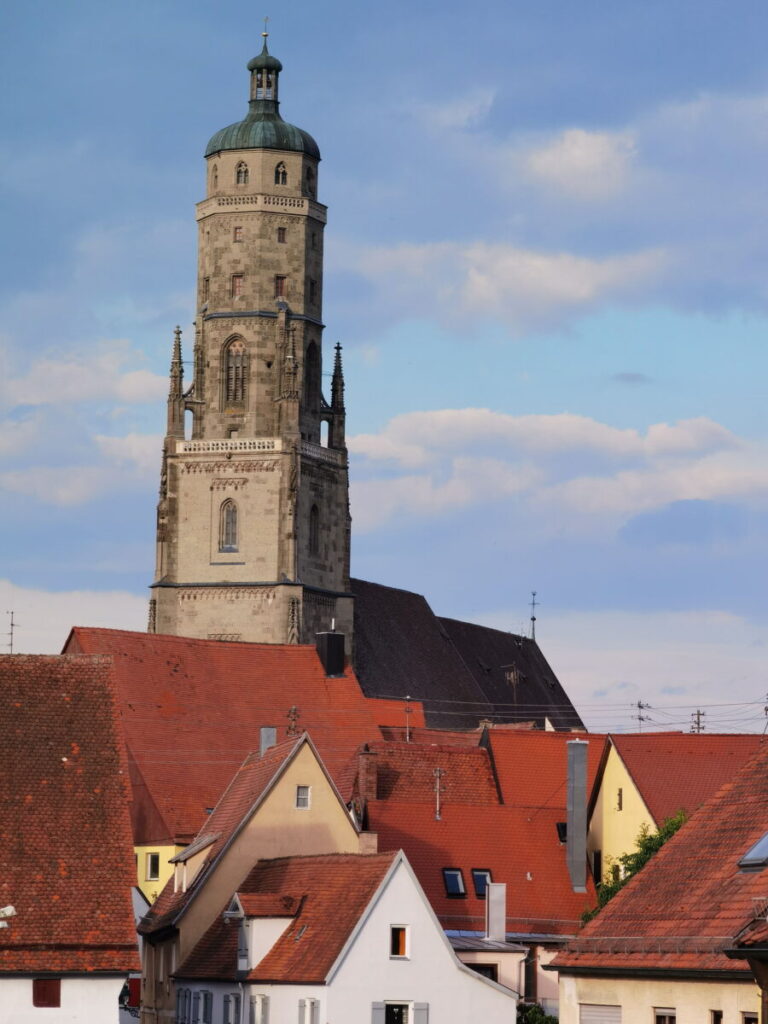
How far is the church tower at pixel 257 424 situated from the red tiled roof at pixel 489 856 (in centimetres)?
5243

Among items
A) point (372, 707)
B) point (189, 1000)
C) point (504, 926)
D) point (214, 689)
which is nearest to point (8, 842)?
point (189, 1000)

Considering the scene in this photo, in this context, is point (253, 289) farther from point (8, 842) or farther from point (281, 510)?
point (8, 842)

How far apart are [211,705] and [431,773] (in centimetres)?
1952

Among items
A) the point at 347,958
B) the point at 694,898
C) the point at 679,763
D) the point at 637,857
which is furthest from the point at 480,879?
the point at 694,898

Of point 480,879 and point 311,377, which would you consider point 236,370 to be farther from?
point 480,879

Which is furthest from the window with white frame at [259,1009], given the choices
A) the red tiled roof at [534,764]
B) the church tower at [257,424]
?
the church tower at [257,424]

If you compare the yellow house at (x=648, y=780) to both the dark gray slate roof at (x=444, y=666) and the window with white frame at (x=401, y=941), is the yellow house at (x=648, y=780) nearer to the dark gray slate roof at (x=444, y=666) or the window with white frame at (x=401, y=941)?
the window with white frame at (x=401, y=941)

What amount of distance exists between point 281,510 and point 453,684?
18236mm

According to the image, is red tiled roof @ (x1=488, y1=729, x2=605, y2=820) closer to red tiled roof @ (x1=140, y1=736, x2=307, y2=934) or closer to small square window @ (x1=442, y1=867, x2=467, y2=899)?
small square window @ (x1=442, y1=867, x2=467, y2=899)

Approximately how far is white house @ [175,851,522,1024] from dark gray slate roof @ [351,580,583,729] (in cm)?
7357

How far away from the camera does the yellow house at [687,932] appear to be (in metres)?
28.2

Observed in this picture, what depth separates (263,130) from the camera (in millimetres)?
131625

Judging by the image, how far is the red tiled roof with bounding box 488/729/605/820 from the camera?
240 feet

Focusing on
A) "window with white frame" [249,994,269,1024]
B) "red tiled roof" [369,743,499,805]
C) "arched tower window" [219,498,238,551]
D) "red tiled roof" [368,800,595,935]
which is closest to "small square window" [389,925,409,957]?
"window with white frame" [249,994,269,1024]
